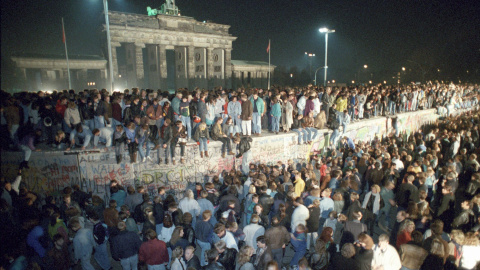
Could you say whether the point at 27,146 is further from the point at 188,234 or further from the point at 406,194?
the point at 406,194

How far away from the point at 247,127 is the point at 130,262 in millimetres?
7948

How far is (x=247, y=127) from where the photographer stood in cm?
1280

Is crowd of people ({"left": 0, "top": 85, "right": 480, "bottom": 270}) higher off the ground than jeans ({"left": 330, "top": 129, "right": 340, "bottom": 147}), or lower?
lower

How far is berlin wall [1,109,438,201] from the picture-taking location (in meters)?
9.77

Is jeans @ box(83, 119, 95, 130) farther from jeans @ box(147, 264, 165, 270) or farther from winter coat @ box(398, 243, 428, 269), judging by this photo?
winter coat @ box(398, 243, 428, 269)

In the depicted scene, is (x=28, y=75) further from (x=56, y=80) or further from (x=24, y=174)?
(x=24, y=174)

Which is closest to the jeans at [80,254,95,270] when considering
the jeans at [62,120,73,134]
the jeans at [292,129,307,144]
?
the jeans at [62,120,73,134]

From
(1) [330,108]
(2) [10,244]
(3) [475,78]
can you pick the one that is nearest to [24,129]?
(2) [10,244]

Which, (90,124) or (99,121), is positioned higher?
(99,121)

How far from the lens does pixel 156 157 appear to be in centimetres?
1091

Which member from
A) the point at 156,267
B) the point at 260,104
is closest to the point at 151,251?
the point at 156,267

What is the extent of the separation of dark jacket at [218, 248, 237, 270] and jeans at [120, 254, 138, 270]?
6.74 ft

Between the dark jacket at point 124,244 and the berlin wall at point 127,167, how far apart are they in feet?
16.5

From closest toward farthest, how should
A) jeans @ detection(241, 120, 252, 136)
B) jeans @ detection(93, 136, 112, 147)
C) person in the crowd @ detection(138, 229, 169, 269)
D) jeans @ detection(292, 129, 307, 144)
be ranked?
1. person in the crowd @ detection(138, 229, 169, 269)
2. jeans @ detection(93, 136, 112, 147)
3. jeans @ detection(241, 120, 252, 136)
4. jeans @ detection(292, 129, 307, 144)
